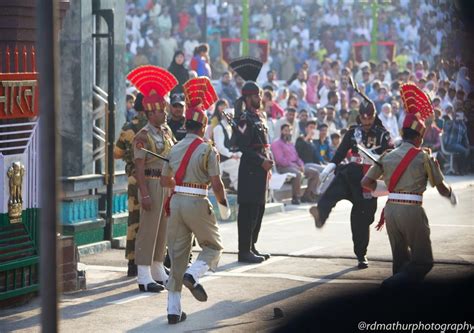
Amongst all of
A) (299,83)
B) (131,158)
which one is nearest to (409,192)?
(131,158)

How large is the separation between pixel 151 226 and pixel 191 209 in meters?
1.71

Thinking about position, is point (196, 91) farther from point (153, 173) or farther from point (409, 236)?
point (409, 236)

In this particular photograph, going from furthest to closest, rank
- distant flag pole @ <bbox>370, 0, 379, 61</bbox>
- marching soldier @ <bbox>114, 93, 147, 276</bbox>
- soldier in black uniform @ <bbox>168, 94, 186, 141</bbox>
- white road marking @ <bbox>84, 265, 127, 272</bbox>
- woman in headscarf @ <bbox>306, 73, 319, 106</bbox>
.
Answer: distant flag pole @ <bbox>370, 0, 379, 61</bbox> → woman in headscarf @ <bbox>306, 73, 319, 106</bbox> → white road marking @ <bbox>84, 265, 127, 272</bbox> → soldier in black uniform @ <bbox>168, 94, 186, 141</bbox> → marching soldier @ <bbox>114, 93, 147, 276</bbox>

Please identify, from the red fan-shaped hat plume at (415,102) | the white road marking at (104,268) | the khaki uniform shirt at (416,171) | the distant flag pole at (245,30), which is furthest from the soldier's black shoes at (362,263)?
the distant flag pole at (245,30)

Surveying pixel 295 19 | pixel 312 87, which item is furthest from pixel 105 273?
pixel 295 19

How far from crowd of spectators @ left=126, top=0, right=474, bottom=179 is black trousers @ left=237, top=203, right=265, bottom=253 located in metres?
5.15

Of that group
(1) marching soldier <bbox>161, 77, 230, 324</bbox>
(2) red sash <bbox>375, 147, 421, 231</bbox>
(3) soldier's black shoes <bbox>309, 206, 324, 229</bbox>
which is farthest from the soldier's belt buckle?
(2) red sash <bbox>375, 147, 421, 231</bbox>

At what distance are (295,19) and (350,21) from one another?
192 cm

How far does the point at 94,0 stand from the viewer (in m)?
14.5

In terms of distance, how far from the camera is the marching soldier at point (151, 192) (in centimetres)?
1180

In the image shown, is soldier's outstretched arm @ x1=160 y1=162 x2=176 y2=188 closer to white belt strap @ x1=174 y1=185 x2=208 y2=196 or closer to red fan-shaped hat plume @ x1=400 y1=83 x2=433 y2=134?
white belt strap @ x1=174 y1=185 x2=208 y2=196

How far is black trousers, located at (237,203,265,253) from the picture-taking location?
13.6 m

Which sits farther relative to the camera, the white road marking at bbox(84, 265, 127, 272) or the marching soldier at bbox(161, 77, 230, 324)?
the white road marking at bbox(84, 265, 127, 272)

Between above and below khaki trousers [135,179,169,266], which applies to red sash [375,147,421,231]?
above
